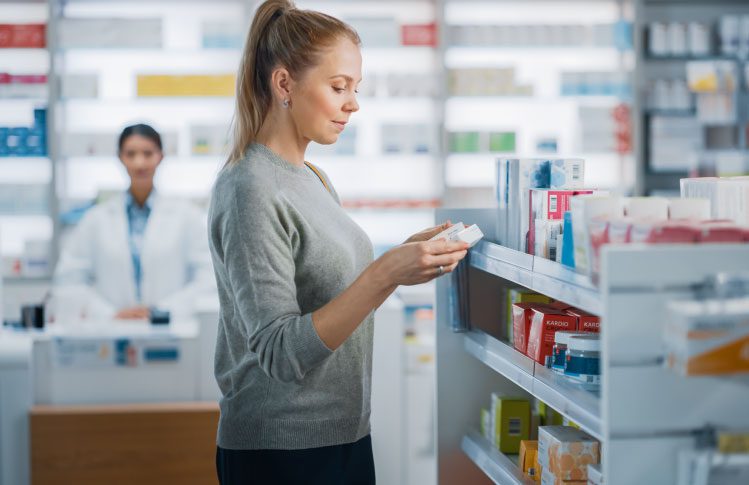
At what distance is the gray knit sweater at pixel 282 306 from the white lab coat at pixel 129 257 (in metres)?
2.50

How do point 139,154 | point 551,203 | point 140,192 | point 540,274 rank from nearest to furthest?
point 540,274
point 551,203
point 139,154
point 140,192

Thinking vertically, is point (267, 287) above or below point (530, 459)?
above

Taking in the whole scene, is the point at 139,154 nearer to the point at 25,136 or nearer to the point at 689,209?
the point at 25,136

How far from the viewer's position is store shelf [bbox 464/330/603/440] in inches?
69.1

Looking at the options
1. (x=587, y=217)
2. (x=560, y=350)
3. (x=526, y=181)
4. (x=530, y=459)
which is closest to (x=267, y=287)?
(x=587, y=217)

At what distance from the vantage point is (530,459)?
2355 mm

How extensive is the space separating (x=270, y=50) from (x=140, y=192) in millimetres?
2677

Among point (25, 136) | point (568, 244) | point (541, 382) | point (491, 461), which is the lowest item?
point (491, 461)

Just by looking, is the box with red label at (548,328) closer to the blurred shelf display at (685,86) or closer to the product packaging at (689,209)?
the product packaging at (689,209)

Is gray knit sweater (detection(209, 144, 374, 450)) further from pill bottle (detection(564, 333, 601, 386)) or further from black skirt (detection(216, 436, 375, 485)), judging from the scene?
pill bottle (detection(564, 333, 601, 386))

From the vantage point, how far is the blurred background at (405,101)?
6000mm

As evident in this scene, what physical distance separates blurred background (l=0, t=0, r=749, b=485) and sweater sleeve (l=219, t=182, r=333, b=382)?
13.7 feet

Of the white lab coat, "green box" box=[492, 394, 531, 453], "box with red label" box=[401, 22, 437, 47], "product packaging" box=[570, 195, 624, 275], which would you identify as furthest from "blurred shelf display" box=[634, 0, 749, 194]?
"product packaging" box=[570, 195, 624, 275]

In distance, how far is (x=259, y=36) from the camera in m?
1.95
